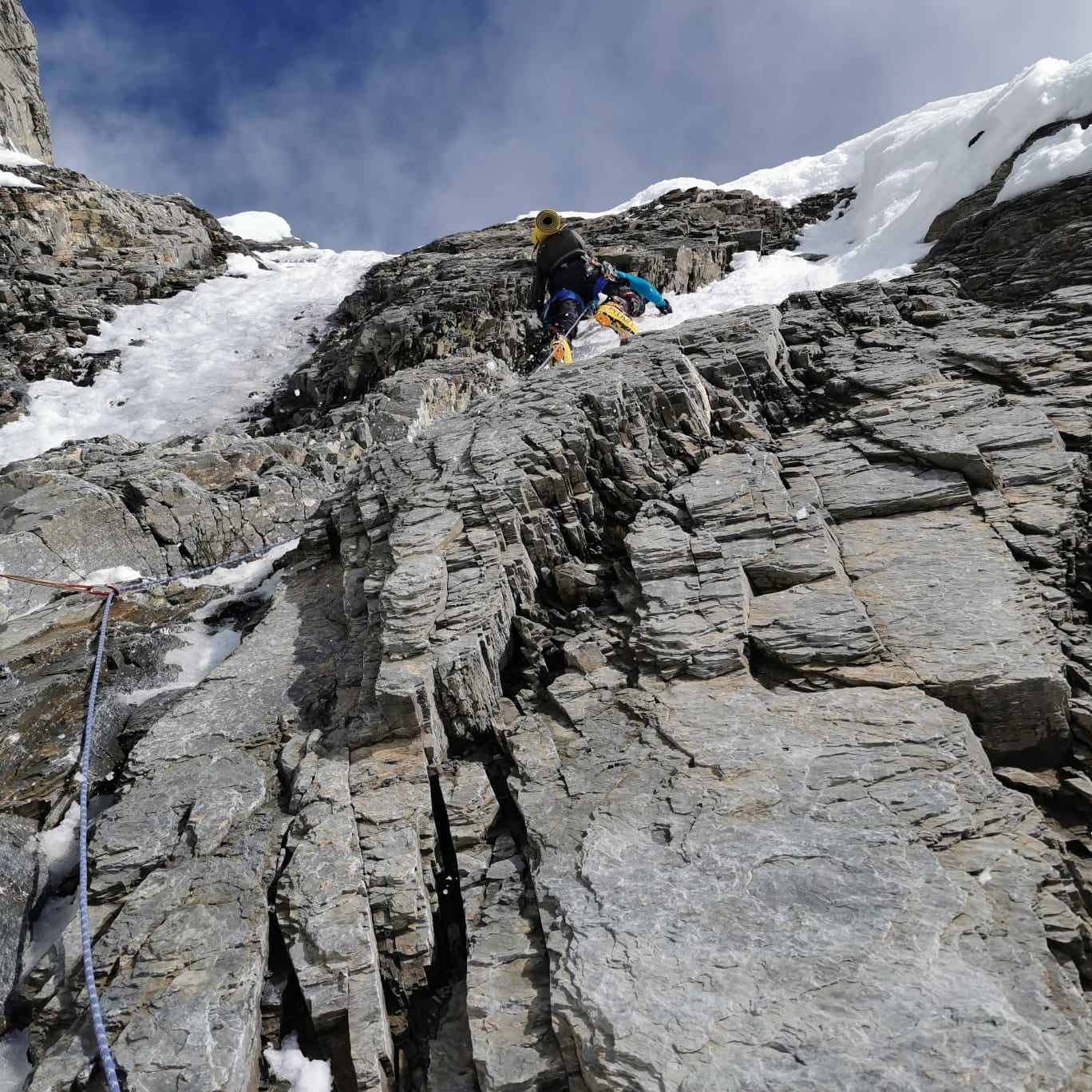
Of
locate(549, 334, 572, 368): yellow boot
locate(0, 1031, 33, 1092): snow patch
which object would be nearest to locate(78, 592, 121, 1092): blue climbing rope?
locate(0, 1031, 33, 1092): snow patch

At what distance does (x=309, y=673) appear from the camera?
7.79 m

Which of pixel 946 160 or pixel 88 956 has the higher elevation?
pixel 946 160

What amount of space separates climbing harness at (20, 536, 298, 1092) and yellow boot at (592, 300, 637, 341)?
10897 mm

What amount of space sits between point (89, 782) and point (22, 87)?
2466 inches

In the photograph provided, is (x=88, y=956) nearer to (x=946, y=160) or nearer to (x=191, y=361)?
(x=191, y=361)

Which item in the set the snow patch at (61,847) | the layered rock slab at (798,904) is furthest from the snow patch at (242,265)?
the layered rock slab at (798,904)

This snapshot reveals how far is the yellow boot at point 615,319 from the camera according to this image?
17750 millimetres

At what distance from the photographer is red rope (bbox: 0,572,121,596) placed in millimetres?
10039

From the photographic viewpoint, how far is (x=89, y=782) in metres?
7.13

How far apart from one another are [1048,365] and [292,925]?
12.2m

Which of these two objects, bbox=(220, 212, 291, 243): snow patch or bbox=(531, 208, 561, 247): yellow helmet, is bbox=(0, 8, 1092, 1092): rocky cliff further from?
bbox=(220, 212, 291, 243): snow patch

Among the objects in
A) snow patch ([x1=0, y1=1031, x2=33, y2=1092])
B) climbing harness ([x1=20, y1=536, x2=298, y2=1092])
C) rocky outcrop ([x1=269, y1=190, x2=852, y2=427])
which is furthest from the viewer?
rocky outcrop ([x1=269, y1=190, x2=852, y2=427])

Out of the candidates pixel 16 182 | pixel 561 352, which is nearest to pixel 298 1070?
pixel 561 352

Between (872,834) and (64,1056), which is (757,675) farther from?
(64,1056)
